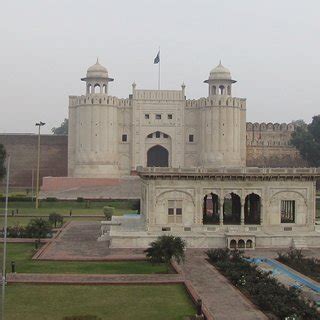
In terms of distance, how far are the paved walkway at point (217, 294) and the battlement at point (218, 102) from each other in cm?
3102

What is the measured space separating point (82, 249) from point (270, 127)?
36.8m

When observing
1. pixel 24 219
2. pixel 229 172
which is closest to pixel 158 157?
pixel 24 219

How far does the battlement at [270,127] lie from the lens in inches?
A: 2168

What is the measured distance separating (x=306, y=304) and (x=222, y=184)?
1134 centimetres

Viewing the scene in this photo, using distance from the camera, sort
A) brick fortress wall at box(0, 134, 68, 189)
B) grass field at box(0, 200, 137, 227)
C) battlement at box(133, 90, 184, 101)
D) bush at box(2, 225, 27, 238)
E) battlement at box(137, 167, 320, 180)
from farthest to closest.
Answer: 1. brick fortress wall at box(0, 134, 68, 189)
2. battlement at box(133, 90, 184, 101)
3. grass field at box(0, 200, 137, 227)
4. bush at box(2, 225, 27, 238)
5. battlement at box(137, 167, 320, 180)

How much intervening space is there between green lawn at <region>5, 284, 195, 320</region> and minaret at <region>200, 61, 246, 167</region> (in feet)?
113

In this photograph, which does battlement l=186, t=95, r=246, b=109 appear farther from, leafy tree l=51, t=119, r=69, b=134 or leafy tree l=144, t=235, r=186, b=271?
leafy tree l=51, t=119, r=69, b=134

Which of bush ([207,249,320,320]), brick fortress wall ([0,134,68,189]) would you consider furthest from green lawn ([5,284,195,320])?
brick fortress wall ([0,134,68,189])

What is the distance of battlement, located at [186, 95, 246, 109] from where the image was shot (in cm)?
4878

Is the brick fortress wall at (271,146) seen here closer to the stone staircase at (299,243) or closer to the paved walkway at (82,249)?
the paved walkway at (82,249)

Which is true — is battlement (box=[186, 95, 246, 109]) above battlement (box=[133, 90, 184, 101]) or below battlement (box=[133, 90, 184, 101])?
below

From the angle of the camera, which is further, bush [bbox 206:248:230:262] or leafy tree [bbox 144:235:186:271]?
bush [bbox 206:248:230:262]

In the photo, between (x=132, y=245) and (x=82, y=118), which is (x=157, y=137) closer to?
(x=82, y=118)

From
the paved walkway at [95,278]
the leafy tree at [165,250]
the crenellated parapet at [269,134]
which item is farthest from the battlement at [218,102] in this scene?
the paved walkway at [95,278]
